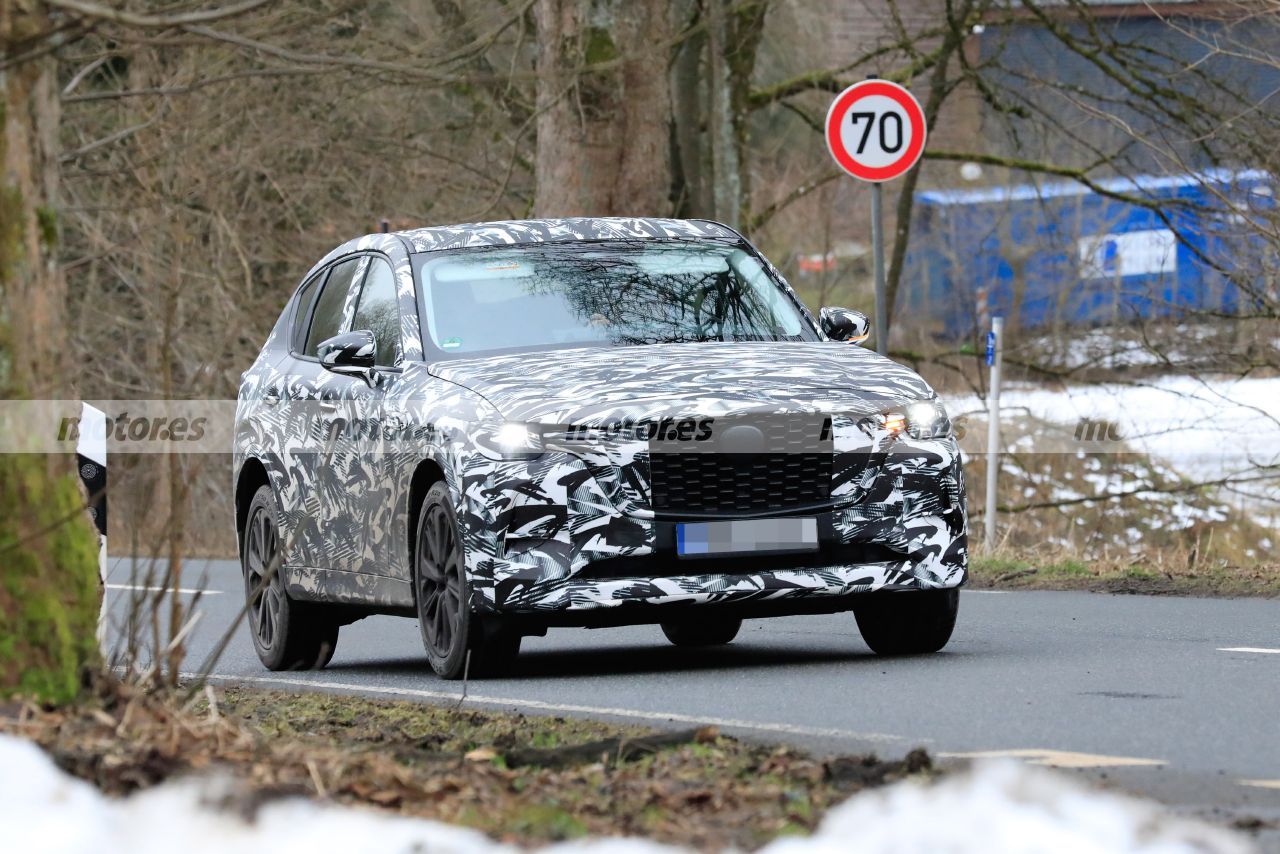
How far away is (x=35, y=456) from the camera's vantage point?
6.56 m

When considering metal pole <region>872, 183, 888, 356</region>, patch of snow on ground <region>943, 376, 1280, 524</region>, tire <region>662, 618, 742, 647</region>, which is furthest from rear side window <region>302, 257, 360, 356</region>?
patch of snow on ground <region>943, 376, 1280, 524</region>

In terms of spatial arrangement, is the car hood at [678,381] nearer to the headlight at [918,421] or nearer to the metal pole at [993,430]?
the headlight at [918,421]

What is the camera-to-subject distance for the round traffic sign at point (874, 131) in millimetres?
17250

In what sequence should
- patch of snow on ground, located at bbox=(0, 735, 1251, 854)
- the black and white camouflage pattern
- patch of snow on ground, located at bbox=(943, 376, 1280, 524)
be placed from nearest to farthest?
patch of snow on ground, located at bbox=(0, 735, 1251, 854)
the black and white camouflage pattern
patch of snow on ground, located at bbox=(943, 376, 1280, 524)

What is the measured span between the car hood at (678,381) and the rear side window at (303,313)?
207 cm

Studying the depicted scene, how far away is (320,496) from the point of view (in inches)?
436

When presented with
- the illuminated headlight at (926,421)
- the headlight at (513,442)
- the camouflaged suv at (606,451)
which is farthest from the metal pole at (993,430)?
the headlight at (513,442)

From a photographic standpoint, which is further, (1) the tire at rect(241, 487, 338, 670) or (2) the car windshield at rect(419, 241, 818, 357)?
(1) the tire at rect(241, 487, 338, 670)

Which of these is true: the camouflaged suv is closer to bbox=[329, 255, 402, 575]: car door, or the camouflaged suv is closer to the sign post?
bbox=[329, 255, 402, 575]: car door

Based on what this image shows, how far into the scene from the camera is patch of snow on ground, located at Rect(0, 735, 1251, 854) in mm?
4953

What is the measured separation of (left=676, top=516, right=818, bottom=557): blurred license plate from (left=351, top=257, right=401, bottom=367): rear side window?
1822 millimetres

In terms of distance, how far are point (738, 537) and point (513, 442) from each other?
35.7 inches

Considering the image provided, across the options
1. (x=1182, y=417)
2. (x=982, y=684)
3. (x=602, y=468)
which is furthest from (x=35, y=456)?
(x=1182, y=417)

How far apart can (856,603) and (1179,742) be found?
279 centimetres
